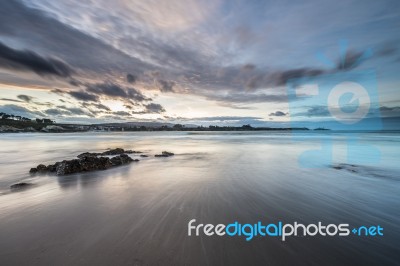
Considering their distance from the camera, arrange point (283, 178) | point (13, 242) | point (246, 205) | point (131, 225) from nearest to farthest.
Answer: point (13, 242) → point (131, 225) → point (246, 205) → point (283, 178)

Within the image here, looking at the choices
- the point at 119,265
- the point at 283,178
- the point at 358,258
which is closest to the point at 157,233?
the point at 119,265

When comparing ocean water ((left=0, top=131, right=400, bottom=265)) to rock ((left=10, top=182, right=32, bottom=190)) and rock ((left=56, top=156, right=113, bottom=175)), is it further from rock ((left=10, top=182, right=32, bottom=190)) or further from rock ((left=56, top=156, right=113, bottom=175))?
rock ((left=56, top=156, right=113, bottom=175))

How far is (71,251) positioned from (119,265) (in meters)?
0.94

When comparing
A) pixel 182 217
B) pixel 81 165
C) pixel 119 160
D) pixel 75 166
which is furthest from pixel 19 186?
pixel 182 217

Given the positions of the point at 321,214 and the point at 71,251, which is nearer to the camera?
the point at 71,251

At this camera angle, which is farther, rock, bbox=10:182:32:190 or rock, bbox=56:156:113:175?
rock, bbox=56:156:113:175

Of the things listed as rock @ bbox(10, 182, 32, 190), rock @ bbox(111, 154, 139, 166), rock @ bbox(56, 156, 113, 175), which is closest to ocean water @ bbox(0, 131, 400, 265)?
rock @ bbox(10, 182, 32, 190)

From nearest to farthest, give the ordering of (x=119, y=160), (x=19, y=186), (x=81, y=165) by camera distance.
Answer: (x=19, y=186) → (x=81, y=165) → (x=119, y=160)

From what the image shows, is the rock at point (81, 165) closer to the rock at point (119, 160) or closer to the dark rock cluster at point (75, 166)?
the dark rock cluster at point (75, 166)

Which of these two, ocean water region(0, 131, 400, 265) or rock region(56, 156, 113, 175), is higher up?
rock region(56, 156, 113, 175)

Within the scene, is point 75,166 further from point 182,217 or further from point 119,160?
point 182,217

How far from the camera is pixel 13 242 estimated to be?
326cm

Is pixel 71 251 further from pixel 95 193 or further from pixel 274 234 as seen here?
pixel 274 234

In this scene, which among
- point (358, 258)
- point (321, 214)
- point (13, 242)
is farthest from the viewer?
point (321, 214)
